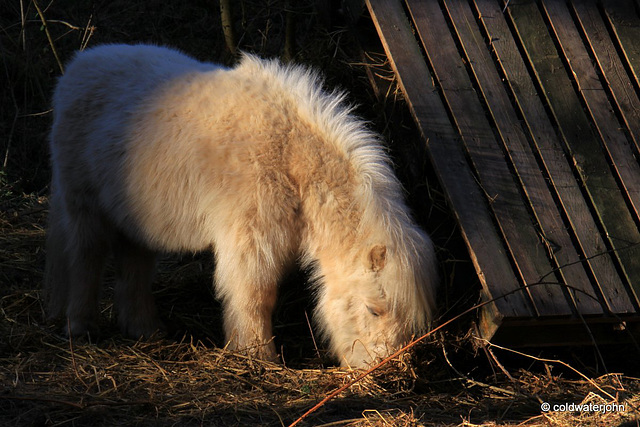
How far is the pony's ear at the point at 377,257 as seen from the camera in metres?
4.07

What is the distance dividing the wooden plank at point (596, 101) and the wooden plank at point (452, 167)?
90 centimetres

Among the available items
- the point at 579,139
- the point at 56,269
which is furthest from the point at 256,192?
the point at 579,139

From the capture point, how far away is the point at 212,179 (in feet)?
13.9

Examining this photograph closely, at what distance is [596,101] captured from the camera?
4707 mm

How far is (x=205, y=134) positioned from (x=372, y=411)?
182 cm

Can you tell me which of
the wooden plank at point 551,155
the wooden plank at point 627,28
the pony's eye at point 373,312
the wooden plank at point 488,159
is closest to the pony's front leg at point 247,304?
the pony's eye at point 373,312

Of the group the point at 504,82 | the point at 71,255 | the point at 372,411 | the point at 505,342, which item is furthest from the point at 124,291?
the point at 504,82

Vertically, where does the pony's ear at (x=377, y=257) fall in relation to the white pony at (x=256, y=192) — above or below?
below

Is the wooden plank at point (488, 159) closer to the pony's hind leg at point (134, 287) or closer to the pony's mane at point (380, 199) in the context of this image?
the pony's mane at point (380, 199)

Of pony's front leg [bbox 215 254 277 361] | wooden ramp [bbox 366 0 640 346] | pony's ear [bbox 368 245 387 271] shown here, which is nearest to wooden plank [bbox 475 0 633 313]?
wooden ramp [bbox 366 0 640 346]

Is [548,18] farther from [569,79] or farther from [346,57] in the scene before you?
[346,57]

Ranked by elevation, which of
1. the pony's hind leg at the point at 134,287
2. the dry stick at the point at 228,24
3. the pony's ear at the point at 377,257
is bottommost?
the pony's ear at the point at 377,257

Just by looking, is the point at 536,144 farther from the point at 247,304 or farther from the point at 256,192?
the point at 247,304

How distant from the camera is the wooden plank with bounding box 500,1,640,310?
4305 millimetres
